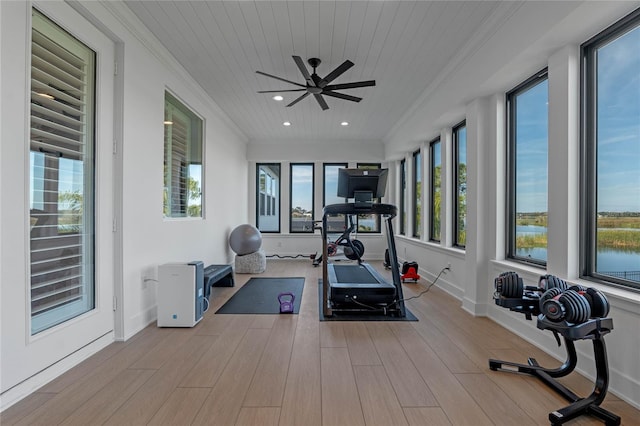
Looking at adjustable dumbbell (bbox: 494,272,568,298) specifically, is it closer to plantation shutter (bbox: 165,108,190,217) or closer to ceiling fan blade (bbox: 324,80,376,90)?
ceiling fan blade (bbox: 324,80,376,90)

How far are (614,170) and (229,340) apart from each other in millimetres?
3235

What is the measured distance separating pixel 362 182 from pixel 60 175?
110 inches

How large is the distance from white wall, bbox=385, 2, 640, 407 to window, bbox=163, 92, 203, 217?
3.39 metres

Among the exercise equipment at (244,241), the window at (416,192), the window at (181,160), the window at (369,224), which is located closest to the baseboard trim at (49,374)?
the window at (181,160)

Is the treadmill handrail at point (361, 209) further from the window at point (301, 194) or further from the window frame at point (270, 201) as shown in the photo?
the window frame at point (270, 201)

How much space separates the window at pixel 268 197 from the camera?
8.37 metres

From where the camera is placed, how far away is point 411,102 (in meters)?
5.17

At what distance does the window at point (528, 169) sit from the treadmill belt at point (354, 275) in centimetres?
176

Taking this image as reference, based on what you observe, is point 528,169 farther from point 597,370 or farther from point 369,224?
point 369,224

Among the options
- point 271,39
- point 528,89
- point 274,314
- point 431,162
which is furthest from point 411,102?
point 274,314

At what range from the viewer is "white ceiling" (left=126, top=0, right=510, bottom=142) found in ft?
9.14

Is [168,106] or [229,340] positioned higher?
[168,106]

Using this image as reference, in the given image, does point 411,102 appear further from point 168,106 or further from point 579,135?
point 168,106

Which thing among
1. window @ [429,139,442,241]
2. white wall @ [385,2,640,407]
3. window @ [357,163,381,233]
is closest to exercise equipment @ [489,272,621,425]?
white wall @ [385,2,640,407]
